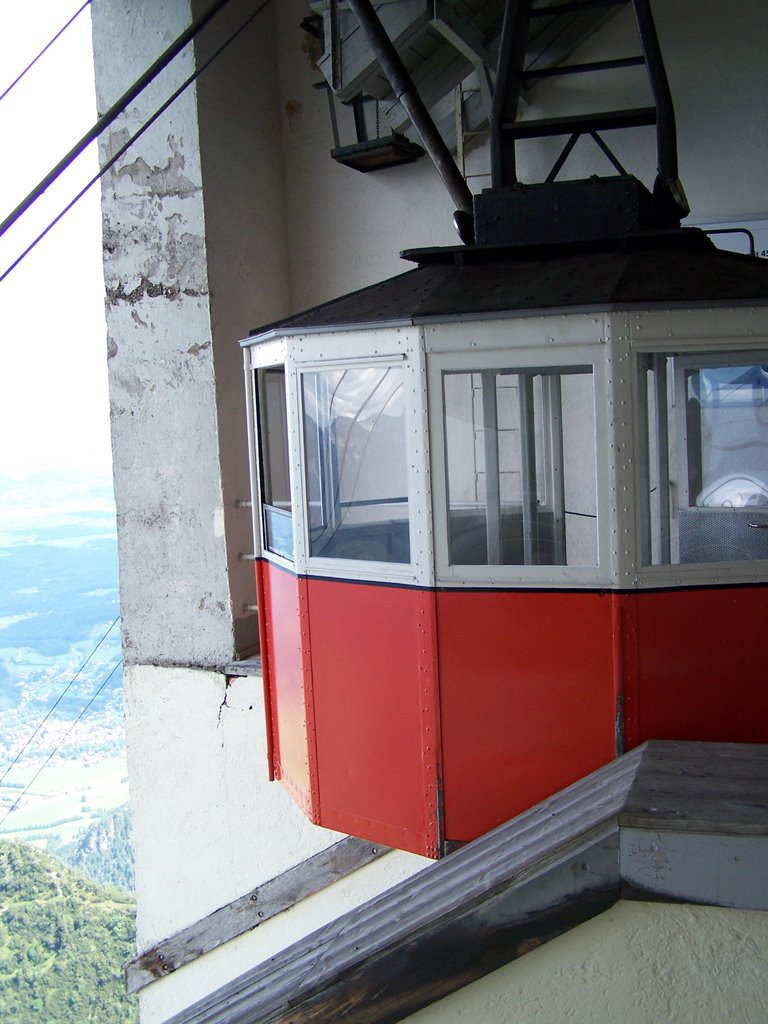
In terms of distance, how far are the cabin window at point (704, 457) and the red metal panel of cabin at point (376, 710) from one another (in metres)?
0.93

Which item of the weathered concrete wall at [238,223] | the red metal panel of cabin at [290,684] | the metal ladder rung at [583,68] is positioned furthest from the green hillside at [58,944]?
the metal ladder rung at [583,68]

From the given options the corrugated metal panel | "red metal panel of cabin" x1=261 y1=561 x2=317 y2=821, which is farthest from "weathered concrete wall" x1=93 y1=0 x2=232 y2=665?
"red metal panel of cabin" x1=261 y1=561 x2=317 y2=821

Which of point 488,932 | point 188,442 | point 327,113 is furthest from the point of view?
point 327,113

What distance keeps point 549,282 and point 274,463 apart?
1556mm

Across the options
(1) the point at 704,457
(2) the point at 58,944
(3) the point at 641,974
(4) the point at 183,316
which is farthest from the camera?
(2) the point at 58,944

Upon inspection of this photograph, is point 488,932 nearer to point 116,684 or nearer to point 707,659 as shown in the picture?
A: point 707,659

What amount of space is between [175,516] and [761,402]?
4.40m

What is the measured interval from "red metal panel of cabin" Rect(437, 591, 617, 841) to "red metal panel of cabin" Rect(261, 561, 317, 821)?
707mm

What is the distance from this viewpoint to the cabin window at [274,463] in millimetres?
4246

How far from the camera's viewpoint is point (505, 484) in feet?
12.1

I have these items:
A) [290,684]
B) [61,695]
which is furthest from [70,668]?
[290,684]

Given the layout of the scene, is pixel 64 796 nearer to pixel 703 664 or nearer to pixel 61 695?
pixel 61 695

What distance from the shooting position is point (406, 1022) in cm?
287

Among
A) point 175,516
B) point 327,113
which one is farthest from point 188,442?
point 327,113
